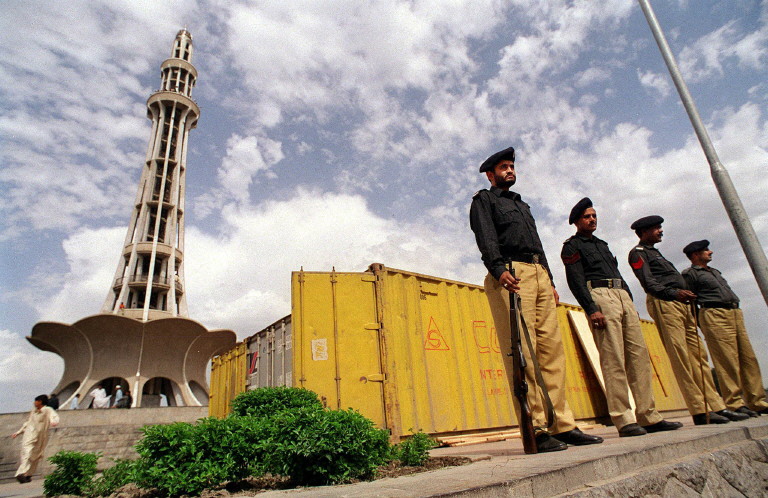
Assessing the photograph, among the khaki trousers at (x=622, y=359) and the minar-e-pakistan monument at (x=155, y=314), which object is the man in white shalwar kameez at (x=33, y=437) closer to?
the khaki trousers at (x=622, y=359)

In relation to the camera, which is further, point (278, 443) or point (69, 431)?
point (69, 431)

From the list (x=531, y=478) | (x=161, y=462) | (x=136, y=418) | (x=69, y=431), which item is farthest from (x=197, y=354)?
(x=531, y=478)

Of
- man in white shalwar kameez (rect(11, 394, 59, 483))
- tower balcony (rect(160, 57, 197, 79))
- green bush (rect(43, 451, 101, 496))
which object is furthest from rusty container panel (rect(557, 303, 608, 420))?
tower balcony (rect(160, 57, 197, 79))

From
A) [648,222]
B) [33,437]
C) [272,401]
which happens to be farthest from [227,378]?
[648,222]

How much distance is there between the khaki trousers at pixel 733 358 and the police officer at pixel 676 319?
1.28ft

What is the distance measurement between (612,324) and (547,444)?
1.28 m

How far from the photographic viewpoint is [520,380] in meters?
2.44

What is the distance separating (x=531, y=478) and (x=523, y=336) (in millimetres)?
1310

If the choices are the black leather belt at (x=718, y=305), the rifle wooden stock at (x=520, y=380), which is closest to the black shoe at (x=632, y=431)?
the rifle wooden stock at (x=520, y=380)

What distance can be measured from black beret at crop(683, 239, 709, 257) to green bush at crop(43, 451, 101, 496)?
21.8 ft

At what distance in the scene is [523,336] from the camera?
261 cm

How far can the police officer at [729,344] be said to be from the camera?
167 inches

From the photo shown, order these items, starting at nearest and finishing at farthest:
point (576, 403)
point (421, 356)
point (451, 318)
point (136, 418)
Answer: point (421, 356) → point (451, 318) → point (576, 403) → point (136, 418)

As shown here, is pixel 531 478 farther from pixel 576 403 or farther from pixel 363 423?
pixel 576 403
